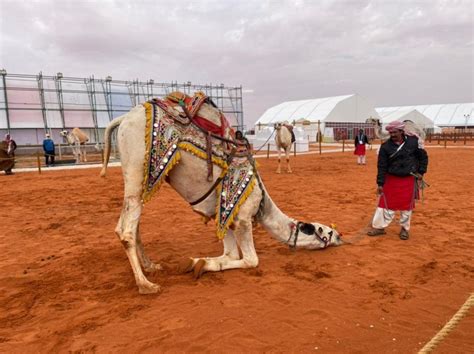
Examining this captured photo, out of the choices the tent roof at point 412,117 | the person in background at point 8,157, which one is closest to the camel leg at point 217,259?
the person in background at point 8,157

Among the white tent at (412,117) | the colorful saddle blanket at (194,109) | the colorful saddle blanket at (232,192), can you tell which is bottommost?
the colorful saddle blanket at (232,192)

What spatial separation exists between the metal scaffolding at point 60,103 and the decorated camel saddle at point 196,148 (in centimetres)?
2347

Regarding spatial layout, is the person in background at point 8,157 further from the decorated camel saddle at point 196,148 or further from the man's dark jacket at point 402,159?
the man's dark jacket at point 402,159

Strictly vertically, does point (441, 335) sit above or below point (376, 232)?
above

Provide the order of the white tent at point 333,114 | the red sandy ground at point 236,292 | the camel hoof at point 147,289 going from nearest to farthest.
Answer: the red sandy ground at point 236,292 → the camel hoof at point 147,289 → the white tent at point 333,114

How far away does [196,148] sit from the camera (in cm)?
394

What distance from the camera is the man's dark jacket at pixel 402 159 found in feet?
17.6

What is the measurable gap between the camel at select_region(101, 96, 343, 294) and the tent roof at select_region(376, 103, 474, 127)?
6511cm

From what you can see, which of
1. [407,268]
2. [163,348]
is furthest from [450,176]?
[163,348]

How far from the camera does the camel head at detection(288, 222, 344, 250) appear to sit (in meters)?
4.51

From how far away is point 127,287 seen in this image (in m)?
3.94

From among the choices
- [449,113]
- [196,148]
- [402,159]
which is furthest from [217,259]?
[449,113]

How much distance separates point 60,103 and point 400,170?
29.6 m

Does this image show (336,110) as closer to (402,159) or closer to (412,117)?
(412,117)
